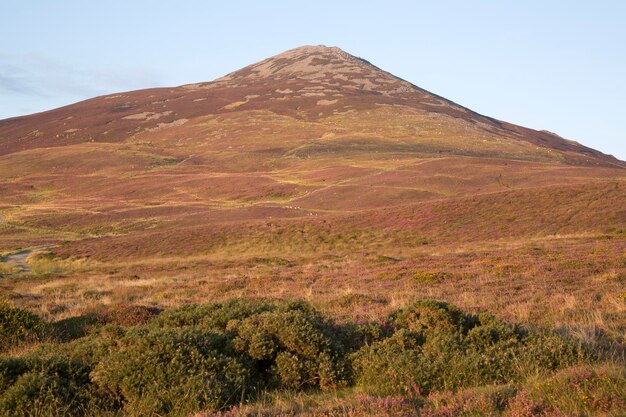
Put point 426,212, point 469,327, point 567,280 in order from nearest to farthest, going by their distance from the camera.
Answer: point 469,327
point 567,280
point 426,212

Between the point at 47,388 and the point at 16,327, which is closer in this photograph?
the point at 47,388

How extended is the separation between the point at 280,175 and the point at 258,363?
273 feet

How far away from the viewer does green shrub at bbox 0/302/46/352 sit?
1046cm

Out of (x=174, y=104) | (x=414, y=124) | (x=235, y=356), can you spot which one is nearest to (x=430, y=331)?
(x=235, y=356)

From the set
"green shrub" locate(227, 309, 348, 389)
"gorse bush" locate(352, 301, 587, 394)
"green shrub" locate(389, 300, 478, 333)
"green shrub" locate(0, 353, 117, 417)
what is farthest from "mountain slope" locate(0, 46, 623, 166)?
"green shrub" locate(0, 353, 117, 417)

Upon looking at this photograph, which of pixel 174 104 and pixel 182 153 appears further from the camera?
pixel 174 104

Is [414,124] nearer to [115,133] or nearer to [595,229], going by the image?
[115,133]

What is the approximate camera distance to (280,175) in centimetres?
9119

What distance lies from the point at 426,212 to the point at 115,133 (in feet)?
420

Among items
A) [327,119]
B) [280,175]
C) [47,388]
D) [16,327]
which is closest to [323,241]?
[16,327]

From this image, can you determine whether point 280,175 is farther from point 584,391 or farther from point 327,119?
point 584,391

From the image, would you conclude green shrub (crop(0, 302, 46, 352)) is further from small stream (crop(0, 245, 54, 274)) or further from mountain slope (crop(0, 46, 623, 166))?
mountain slope (crop(0, 46, 623, 166))

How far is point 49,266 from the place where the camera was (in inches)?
1561

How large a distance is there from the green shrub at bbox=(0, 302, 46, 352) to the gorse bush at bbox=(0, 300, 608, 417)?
1.90 m
